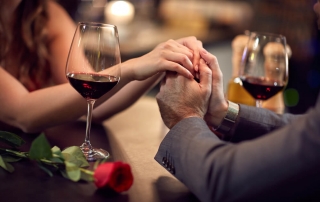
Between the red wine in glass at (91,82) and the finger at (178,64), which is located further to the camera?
the finger at (178,64)

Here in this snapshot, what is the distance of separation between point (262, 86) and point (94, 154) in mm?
545

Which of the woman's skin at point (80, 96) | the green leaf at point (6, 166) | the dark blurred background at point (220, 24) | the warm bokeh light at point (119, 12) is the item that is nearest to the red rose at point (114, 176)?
the green leaf at point (6, 166)

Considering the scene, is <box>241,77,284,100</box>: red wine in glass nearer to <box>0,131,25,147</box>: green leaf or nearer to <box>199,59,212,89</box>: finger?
<box>199,59,212,89</box>: finger

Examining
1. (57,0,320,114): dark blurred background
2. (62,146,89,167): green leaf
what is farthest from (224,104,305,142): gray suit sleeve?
(57,0,320,114): dark blurred background

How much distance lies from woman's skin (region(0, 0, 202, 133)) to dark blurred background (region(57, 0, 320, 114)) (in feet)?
8.27

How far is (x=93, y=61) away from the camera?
0.94 metres

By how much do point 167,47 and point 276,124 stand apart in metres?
0.33

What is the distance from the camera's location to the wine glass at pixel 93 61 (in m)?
0.92

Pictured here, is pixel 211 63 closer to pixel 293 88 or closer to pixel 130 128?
pixel 130 128

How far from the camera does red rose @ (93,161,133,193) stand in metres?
0.71

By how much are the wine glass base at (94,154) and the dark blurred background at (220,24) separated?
285 cm

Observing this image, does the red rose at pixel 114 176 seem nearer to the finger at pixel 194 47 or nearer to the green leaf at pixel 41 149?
the green leaf at pixel 41 149

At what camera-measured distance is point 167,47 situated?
1088 mm

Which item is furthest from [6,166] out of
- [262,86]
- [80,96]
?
[262,86]
